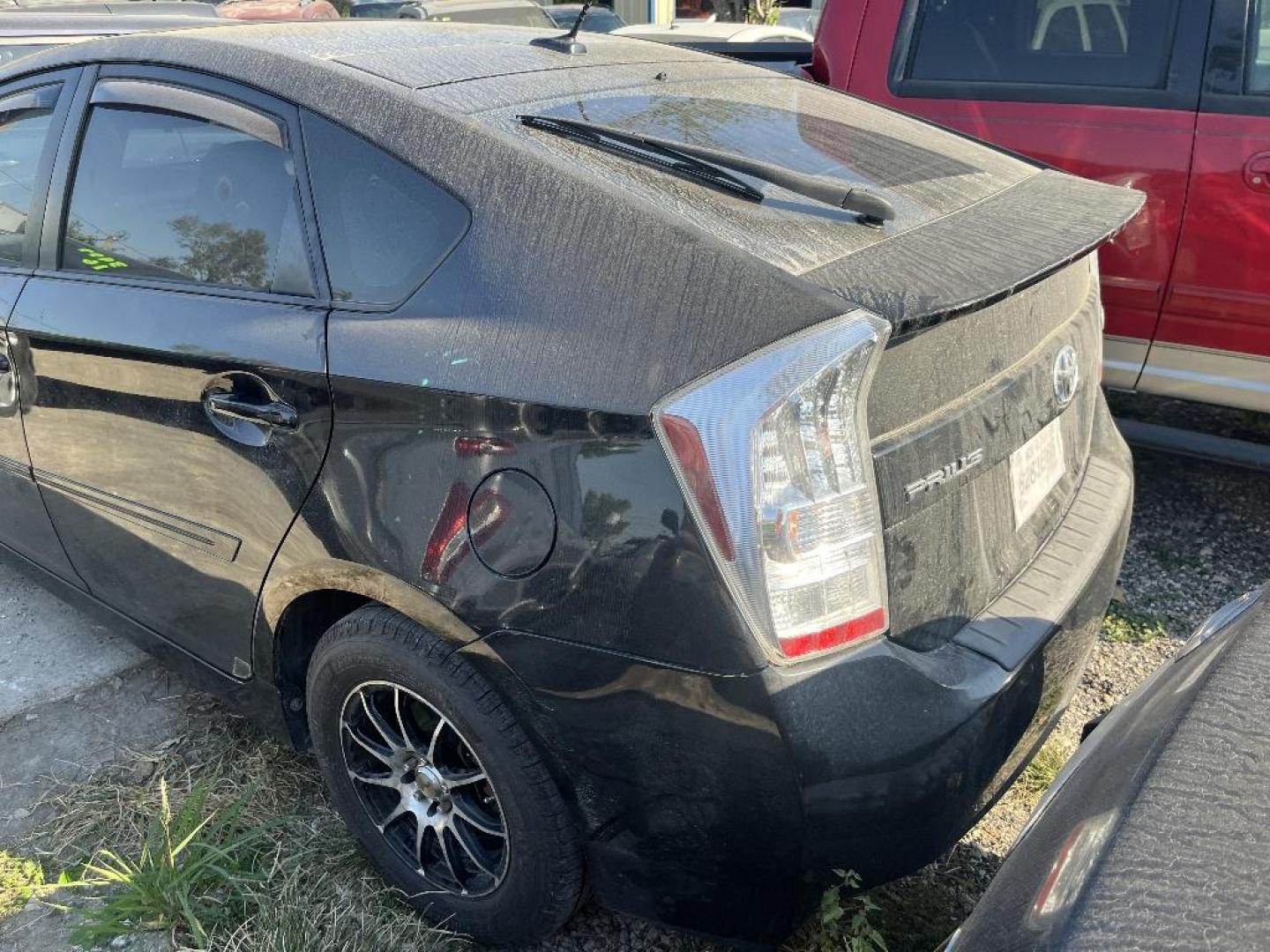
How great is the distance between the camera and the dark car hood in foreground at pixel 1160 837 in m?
1.06

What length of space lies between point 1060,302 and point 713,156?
2.49 ft

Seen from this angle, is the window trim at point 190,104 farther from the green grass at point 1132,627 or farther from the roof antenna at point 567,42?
the green grass at point 1132,627

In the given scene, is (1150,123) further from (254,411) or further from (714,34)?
(714,34)

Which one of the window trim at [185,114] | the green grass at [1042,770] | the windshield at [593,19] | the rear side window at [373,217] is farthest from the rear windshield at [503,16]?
the green grass at [1042,770]

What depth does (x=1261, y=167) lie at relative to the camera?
3.08 meters

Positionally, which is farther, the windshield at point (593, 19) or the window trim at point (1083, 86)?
the windshield at point (593, 19)

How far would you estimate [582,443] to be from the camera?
1.62 m

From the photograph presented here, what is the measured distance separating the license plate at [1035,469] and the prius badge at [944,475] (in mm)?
154

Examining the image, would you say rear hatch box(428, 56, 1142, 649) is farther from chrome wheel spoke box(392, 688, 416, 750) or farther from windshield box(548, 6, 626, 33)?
windshield box(548, 6, 626, 33)

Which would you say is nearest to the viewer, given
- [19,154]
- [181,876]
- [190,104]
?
[181,876]

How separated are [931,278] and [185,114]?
1.56m

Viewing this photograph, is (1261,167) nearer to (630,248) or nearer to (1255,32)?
(1255,32)

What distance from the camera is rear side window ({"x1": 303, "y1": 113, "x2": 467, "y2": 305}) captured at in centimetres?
185

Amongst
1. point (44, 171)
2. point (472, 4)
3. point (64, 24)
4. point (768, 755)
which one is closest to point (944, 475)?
point (768, 755)
